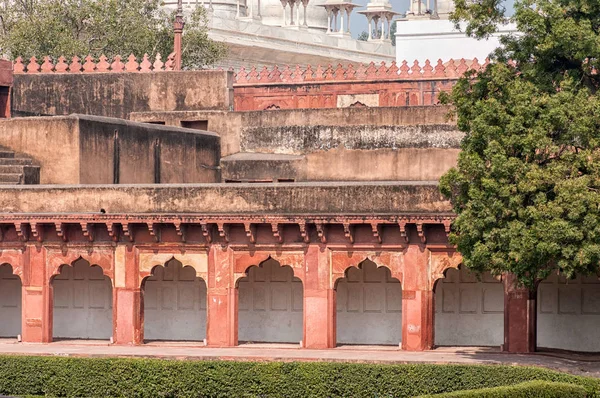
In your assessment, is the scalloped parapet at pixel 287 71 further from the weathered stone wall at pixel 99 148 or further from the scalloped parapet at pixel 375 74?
the weathered stone wall at pixel 99 148

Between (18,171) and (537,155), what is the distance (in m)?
10.4

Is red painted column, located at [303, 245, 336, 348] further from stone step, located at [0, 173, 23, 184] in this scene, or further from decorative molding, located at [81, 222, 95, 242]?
stone step, located at [0, 173, 23, 184]

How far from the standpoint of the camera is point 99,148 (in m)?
31.0

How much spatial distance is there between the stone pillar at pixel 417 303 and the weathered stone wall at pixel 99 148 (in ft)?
21.2

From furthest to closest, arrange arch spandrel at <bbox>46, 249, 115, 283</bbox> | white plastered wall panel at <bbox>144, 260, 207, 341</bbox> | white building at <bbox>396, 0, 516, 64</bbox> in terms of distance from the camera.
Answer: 1. white building at <bbox>396, 0, 516, 64</bbox>
2. white plastered wall panel at <bbox>144, 260, 207, 341</bbox>
3. arch spandrel at <bbox>46, 249, 115, 283</bbox>

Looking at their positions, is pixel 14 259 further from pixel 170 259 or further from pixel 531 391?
pixel 531 391

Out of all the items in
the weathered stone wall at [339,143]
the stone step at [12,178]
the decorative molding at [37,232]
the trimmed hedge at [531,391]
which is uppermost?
the weathered stone wall at [339,143]

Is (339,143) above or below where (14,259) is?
above

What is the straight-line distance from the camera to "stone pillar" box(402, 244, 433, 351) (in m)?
27.5

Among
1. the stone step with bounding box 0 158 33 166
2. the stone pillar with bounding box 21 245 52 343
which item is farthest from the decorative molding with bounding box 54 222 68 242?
the stone step with bounding box 0 158 33 166

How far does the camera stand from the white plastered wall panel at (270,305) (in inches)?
1164

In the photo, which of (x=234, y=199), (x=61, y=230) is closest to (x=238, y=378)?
(x=234, y=199)

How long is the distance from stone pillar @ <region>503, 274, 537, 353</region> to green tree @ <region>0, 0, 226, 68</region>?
67.3 feet

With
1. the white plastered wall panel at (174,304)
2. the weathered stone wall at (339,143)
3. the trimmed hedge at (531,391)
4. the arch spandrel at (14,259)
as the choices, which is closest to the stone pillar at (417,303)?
the white plastered wall panel at (174,304)
